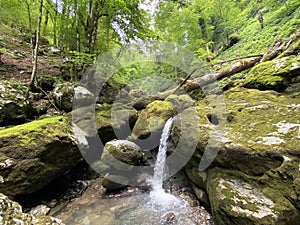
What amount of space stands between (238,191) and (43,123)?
4.60 metres

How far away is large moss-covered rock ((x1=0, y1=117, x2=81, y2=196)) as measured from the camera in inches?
159

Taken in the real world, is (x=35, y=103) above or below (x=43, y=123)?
above

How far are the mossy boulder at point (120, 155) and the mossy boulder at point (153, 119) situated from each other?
2.74 ft

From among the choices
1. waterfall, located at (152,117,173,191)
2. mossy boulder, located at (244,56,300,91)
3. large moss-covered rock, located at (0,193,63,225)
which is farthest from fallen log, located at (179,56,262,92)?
large moss-covered rock, located at (0,193,63,225)

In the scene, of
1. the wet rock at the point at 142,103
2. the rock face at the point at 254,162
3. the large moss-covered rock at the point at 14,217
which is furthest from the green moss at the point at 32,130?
the wet rock at the point at 142,103

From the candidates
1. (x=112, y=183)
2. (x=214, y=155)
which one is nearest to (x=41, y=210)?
(x=112, y=183)

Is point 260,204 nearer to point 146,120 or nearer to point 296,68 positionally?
point 296,68

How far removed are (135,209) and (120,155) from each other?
1.69 m

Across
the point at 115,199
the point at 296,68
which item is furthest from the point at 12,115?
the point at 296,68

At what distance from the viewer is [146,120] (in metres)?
6.95

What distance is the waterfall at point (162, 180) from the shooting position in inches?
184

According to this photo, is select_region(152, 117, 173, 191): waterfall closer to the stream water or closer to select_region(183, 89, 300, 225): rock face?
the stream water

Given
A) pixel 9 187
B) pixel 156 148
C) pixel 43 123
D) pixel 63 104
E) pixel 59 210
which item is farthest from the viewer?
pixel 63 104

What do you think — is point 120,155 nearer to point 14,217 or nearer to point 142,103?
point 142,103
